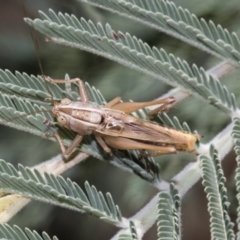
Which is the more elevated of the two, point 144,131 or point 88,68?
point 88,68

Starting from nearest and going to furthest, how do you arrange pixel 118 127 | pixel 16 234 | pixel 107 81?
pixel 16 234
pixel 118 127
pixel 107 81

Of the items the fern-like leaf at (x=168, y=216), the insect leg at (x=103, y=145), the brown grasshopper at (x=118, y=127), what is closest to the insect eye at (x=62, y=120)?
the brown grasshopper at (x=118, y=127)

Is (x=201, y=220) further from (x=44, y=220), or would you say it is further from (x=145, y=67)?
(x=145, y=67)

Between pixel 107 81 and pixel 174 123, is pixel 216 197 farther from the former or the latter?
pixel 107 81

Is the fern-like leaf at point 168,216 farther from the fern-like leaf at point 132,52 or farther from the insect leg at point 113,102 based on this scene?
the insect leg at point 113,102

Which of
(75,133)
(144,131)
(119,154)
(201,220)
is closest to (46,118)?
Answer: (75,133)

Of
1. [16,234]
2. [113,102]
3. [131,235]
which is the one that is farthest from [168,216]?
[113,102]

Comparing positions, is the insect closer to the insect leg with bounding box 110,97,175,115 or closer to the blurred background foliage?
the insect leg with bounding box 110,97,175,115
